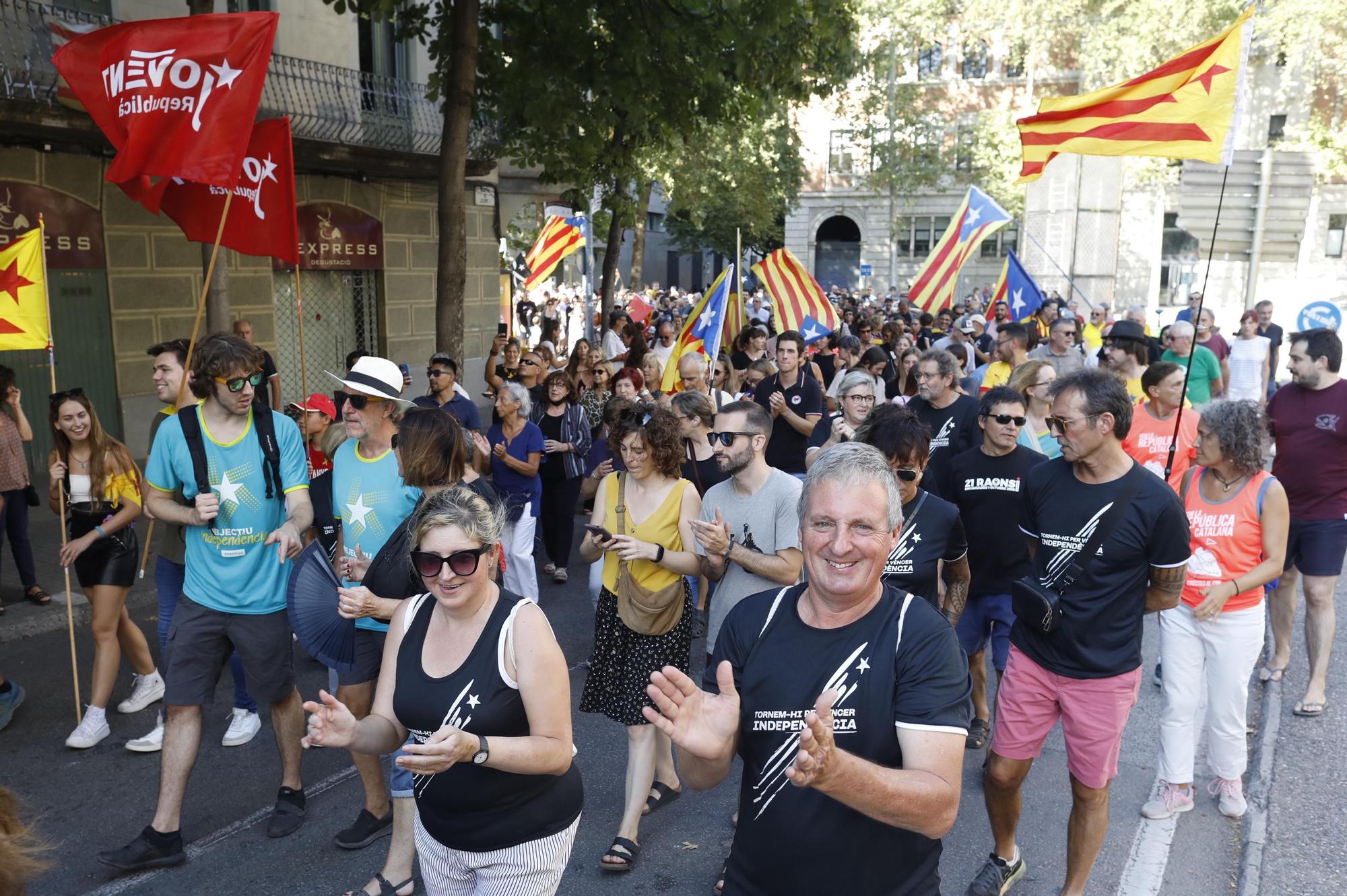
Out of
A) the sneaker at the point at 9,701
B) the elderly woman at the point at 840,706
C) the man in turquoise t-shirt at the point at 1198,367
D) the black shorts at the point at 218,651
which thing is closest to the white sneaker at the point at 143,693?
the sneaker at the point at 9,701

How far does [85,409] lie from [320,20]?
10.1 m

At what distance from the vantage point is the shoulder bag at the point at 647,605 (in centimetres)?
456

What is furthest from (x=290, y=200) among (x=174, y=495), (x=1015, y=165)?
(x=1015, y=165)

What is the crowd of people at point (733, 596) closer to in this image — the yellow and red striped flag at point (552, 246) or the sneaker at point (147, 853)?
the sneaker at point (147, 853)

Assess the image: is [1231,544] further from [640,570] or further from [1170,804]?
[640,570]

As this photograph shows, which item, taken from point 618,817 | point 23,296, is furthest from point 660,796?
point 23,296

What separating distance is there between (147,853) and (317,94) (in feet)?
38.3

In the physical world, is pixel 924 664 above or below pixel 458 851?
above

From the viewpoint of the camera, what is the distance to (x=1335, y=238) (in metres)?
36.9

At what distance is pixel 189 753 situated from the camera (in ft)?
14.1

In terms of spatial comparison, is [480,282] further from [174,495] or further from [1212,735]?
[1212,735]

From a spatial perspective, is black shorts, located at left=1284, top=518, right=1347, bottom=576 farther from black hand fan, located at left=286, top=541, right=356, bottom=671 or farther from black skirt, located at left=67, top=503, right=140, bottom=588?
black skirt, located at left=67, top=503, right=140, bottom=588

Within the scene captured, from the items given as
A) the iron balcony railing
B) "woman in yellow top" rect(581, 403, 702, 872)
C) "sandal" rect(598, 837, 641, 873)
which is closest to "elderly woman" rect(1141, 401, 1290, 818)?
"woman in yellow top" rect(581, 403, 702, 872)

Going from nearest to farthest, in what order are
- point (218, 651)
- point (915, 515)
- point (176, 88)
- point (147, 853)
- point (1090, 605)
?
point (1090, 605) < point (147, 853) < point (915, 515) < point (218, 651) < point (176, 88)
